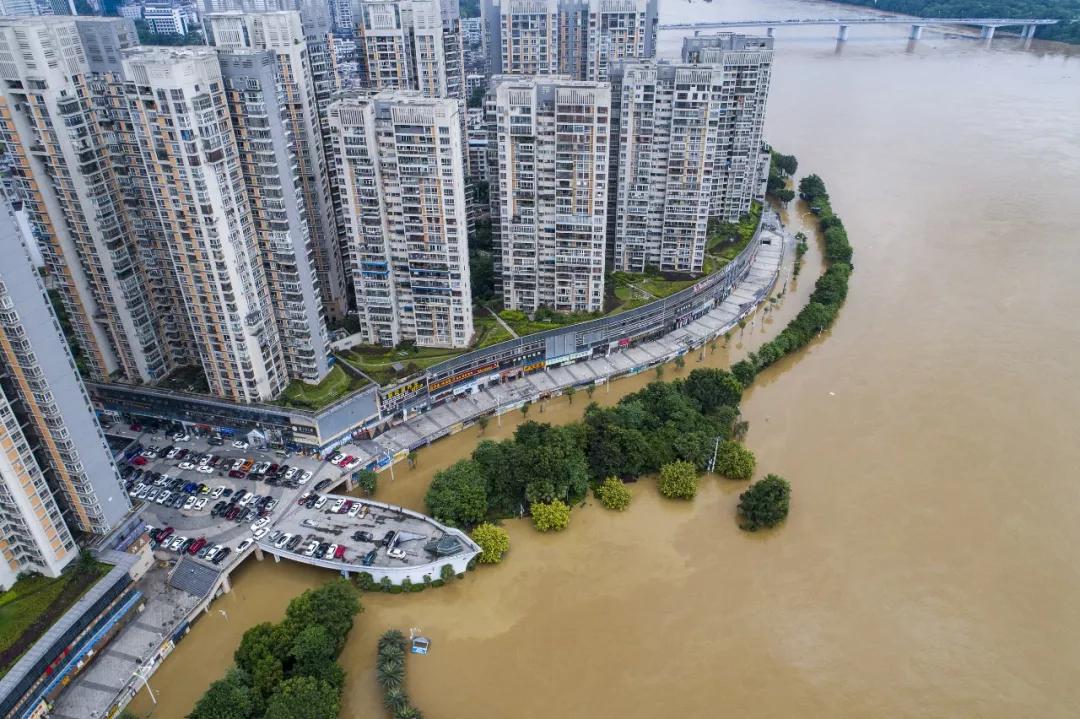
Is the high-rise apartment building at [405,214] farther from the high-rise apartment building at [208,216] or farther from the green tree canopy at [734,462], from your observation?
the green tree canopy at [734,462]

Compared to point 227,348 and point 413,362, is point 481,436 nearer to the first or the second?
point 413,362

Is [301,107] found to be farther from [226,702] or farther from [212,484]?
[226,702]

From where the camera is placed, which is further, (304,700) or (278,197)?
(278,197)

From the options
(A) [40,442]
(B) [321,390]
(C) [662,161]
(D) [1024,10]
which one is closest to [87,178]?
(A) [40,442]

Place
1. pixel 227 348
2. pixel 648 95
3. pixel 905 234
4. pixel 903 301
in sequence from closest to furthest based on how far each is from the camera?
pixel 227 348, pixel 648 95, pixel 903 301, pixel 905 234

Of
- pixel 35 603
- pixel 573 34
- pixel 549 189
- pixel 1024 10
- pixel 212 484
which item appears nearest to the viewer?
pixel 35 603

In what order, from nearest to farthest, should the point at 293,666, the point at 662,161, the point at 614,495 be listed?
the point at 293,666 → the point at 614,495 → the point at 662,161

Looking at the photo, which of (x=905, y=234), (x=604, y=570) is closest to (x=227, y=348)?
(x=604, y=570)
